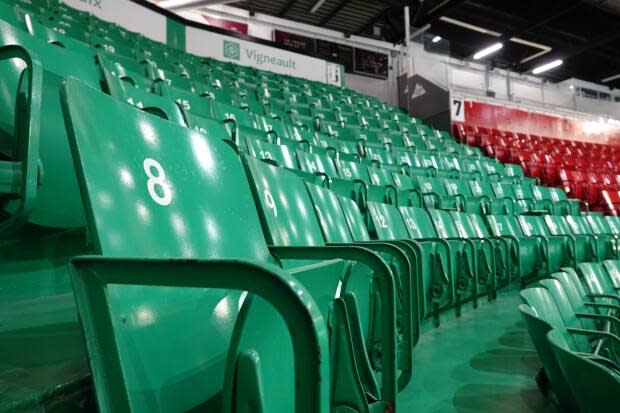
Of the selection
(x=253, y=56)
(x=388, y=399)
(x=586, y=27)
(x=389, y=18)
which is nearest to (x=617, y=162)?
(x=586, y=27)

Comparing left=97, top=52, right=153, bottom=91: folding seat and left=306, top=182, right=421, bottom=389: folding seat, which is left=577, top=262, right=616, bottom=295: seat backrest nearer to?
left=306, top=182, right=421, bottom=389: folding seat

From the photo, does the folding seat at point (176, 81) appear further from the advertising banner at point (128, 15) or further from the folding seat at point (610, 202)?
the folding seat at point (610, 202)

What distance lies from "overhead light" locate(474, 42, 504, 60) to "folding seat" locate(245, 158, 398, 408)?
7.42 meters

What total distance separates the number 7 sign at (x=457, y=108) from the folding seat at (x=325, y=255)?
427 centimetres

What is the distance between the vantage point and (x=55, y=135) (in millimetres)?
619

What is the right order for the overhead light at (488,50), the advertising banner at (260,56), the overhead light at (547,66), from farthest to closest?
the overhead light at (547,66)
the overhead light at (488,50)
the advertising banner at (260,56)

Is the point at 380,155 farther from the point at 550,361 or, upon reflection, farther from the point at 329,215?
the point at 550,361

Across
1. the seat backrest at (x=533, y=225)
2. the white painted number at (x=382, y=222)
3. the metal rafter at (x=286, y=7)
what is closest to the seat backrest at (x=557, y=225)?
the seat backrest at (x=533, y=225)

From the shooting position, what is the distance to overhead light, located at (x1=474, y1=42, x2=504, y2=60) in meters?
6.87

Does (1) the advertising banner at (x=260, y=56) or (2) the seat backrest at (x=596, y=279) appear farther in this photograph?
(1) the advertising banner at (x=260, y=56)

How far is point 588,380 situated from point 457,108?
14.7 feet

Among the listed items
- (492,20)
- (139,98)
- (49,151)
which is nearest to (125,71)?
(139,98)

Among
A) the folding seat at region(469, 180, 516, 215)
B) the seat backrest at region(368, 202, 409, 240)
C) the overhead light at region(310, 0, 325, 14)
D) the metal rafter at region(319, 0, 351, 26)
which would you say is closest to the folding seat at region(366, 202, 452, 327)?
the seat backrest at region(368, 202, 409, 240)

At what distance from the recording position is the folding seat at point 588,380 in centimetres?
55
